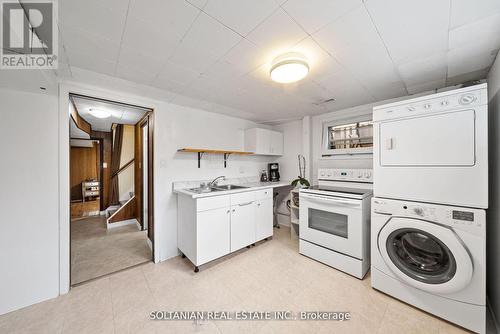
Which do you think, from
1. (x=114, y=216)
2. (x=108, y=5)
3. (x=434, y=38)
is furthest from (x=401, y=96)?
(x=114, y=216)

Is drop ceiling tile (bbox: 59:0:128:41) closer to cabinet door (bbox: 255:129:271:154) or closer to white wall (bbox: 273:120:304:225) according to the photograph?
cabinet door (bbox: 255:129:271:154)

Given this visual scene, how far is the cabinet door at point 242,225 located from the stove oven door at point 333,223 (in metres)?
0.71

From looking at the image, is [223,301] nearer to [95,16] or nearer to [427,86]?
[95,16]

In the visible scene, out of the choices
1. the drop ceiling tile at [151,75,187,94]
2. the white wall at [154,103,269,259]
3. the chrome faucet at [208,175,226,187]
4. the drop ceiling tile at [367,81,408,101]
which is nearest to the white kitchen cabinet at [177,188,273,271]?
the white wall at [154,103,269,259]

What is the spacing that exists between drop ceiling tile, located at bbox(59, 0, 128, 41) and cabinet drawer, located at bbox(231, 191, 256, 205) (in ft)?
6.26

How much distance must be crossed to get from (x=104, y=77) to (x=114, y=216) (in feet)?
9.71

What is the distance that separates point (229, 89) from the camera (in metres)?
2.12

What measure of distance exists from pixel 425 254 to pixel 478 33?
1763mm

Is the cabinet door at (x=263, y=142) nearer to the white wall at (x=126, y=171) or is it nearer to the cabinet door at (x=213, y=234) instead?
the cabinet door at (x=213, y=234)

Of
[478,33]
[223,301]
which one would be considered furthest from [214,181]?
[478,33]

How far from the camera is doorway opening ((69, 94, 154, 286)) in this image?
7.89 feet

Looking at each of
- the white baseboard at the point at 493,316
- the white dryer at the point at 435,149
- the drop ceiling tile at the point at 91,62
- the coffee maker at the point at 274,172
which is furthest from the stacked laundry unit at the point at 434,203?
the drop ceiling tile at the point at 91,62

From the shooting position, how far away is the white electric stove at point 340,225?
1.97m

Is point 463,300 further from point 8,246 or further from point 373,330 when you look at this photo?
point 8,246
